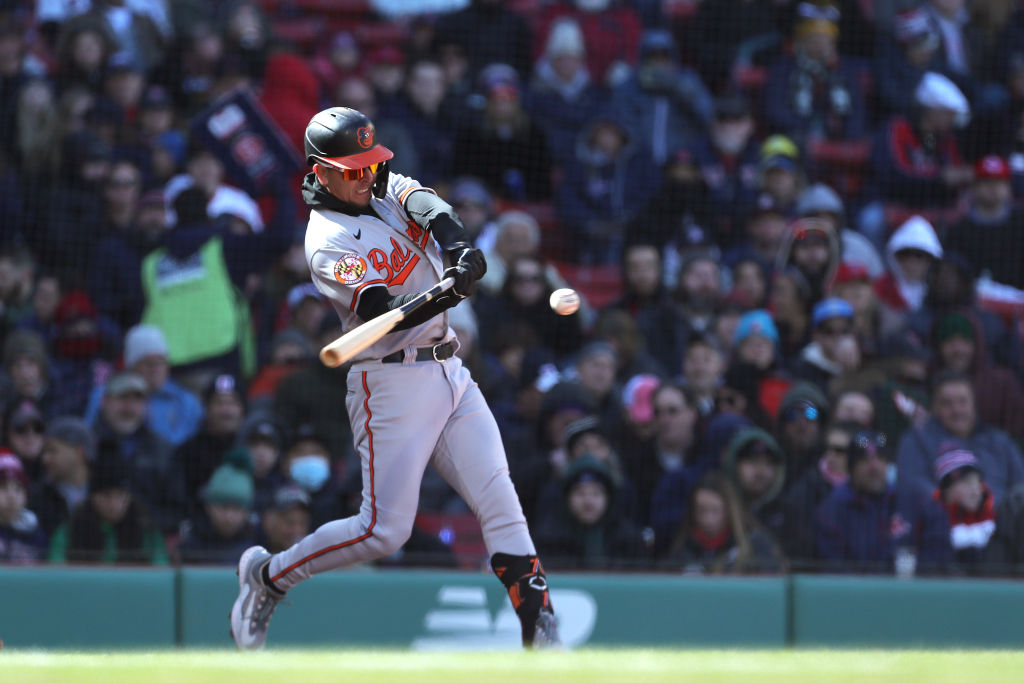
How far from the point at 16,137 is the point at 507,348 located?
325cm

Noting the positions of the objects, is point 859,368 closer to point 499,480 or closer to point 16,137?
point 499,480

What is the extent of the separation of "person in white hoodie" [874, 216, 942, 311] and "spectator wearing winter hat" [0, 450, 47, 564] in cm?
450

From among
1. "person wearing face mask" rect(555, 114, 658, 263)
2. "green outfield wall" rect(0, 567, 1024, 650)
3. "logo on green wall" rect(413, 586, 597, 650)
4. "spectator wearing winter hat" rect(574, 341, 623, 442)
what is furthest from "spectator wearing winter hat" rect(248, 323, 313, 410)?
"person wearing face mask" rect(555, 114, 658, 263)

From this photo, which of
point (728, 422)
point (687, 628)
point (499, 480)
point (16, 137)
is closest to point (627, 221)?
point (728, 422)

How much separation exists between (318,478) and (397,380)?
2.43m

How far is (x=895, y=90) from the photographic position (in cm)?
953

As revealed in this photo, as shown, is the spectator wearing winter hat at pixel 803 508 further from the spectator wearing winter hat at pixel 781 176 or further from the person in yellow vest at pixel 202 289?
the person in yellow vest at pixel 202 289

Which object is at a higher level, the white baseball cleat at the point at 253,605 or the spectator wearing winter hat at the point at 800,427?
the spectator wearing winter hat at the point at 800,427

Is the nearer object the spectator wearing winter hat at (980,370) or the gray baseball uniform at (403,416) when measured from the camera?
the gray baseball uniform at (403,416)

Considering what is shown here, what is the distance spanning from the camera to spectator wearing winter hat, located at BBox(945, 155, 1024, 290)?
816 centimetres

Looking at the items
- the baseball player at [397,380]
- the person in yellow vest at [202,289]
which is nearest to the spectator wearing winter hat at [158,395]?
the person in yellow vest at [202,289]

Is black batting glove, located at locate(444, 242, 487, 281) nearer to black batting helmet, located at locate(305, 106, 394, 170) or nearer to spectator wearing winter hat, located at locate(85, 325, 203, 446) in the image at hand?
black batting helmet, located at locate(305, 106, 394, 170)

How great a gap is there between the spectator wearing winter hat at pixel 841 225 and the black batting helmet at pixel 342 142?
4285 millimetres

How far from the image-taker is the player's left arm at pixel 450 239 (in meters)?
4.16
